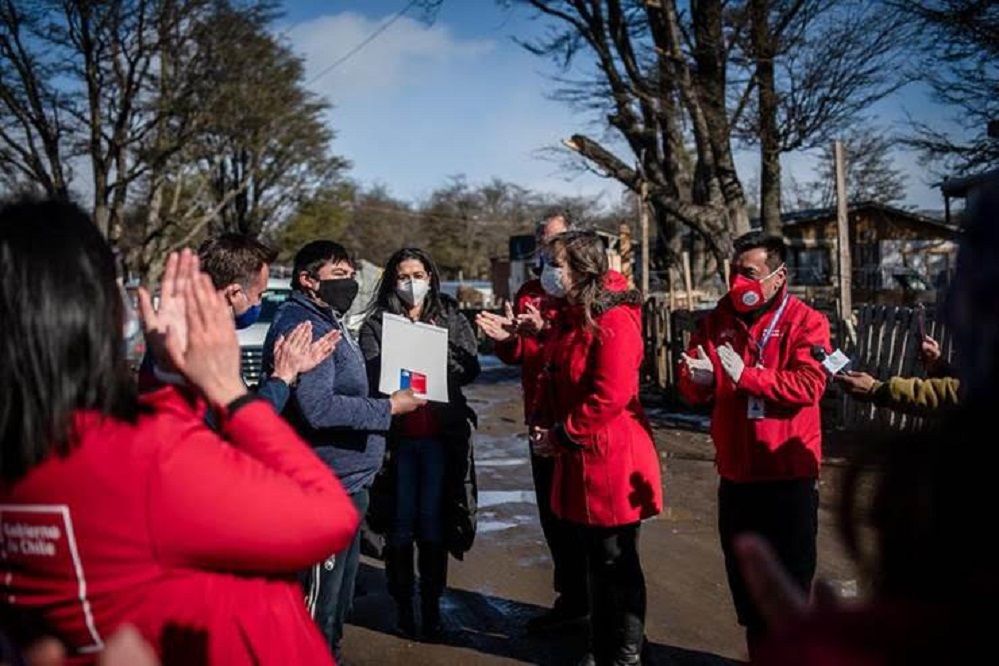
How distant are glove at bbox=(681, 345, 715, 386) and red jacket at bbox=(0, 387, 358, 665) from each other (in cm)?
250

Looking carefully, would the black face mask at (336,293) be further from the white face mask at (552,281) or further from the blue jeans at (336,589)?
the white face mask at (552,281)

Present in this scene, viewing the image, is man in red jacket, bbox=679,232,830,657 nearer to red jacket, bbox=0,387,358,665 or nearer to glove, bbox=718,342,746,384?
glove, bbox=718,342,746,384

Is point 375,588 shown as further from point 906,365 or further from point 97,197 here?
point 97,197

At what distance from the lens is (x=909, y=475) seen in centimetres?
104

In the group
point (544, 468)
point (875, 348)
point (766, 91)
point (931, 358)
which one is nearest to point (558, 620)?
point (544, 468)

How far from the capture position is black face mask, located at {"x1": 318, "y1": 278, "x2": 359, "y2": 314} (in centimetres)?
395

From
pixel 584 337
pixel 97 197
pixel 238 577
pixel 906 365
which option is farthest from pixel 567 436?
pixel 97 197

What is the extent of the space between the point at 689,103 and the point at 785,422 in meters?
14.0

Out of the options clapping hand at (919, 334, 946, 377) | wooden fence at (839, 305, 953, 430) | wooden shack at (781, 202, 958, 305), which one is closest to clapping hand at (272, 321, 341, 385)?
clapping hand at (919, 334, 946, 377)

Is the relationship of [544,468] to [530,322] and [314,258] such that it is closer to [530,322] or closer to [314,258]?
[530,322]

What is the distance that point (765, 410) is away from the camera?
12.2 ft

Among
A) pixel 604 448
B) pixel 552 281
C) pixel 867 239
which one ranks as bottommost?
pixel 604 448

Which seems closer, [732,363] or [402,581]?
[732,363]

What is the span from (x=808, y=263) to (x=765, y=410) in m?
37.2
